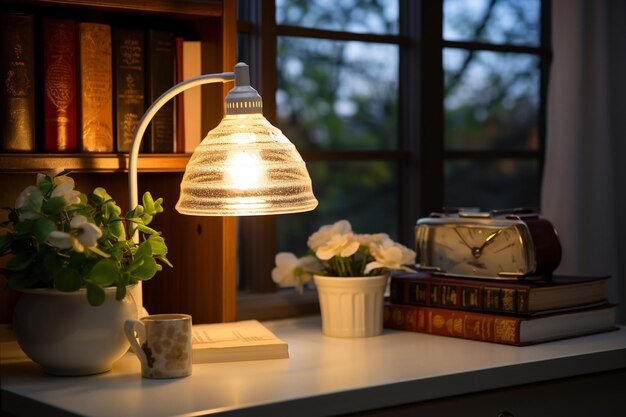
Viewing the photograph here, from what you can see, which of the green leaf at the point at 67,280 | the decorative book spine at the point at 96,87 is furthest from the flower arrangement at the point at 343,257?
the green leaf at the point at 67,280

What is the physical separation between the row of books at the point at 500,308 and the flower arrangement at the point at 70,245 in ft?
1.91

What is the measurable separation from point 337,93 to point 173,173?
1.30 m

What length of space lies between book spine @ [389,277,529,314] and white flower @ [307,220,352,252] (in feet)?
0.51

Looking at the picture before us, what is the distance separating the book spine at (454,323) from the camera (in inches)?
72.3

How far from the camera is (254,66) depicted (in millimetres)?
2232

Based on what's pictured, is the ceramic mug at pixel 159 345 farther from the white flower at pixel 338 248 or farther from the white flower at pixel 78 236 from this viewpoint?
the white flower at pixel 338 248

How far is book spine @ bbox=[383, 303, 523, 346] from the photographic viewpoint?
6.02 ft

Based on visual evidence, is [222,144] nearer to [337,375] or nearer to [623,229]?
[337,375]

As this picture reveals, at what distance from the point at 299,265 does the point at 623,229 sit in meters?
0.99

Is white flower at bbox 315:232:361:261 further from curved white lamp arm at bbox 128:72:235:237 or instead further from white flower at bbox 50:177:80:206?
white flower at bbox 50:177:80:206

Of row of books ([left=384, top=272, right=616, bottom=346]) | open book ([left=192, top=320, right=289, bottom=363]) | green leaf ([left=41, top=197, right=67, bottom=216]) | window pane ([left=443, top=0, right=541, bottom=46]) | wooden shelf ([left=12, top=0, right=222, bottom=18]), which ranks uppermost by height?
window pane ([left=443, top=0, right=541, bottom=46])

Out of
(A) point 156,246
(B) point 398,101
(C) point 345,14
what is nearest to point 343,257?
(A) point 156,246

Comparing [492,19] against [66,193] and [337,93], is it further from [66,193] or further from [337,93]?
[66,193]

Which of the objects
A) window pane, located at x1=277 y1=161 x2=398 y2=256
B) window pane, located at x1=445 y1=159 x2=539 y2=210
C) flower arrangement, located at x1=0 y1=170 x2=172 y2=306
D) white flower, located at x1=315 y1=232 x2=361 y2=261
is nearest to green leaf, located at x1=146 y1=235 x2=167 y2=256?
flower arrangement, located at x1=0 y1=170 x2=172 y2=306
